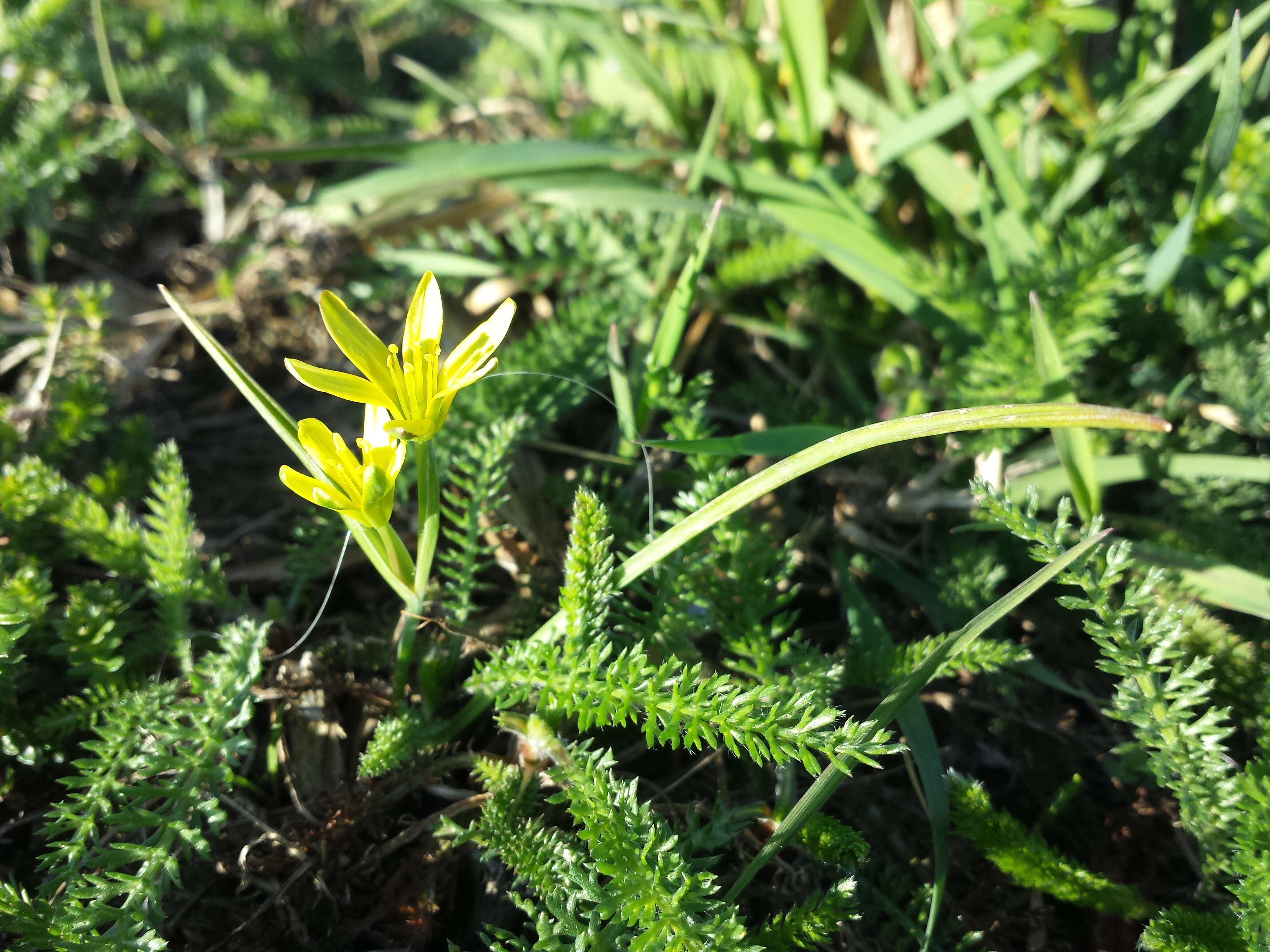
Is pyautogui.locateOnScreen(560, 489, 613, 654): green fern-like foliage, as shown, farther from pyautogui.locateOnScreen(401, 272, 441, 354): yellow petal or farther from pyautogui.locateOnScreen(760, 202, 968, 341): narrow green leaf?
pyautogui.locateOnScreen(760, 202, 968, 341): narrow green leaf

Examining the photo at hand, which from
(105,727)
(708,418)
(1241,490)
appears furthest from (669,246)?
(105,727)

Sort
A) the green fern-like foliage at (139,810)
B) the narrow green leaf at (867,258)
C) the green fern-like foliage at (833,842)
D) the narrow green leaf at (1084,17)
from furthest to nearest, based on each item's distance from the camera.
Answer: the narrow green leaf at (867,258) → the narrow green leaf at (1084,17) → the green fern-like foliage at (833,842) → the green fern-like foliage at (139,810)

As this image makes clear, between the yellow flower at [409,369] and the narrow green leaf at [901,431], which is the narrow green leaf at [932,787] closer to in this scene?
the narrow green leaf at [901,431]

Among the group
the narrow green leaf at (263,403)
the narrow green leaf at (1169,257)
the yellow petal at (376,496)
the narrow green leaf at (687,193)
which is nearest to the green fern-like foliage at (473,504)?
the narrow green leaf at (263,403)

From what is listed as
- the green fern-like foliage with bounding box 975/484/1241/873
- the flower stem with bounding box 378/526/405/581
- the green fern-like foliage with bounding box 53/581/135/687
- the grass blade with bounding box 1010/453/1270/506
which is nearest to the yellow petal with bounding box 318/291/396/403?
the flower stem with bounding box 378/526/405/581

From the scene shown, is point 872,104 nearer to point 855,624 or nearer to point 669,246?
point 669,246

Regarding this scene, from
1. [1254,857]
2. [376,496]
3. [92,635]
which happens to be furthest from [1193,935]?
[92,635]
